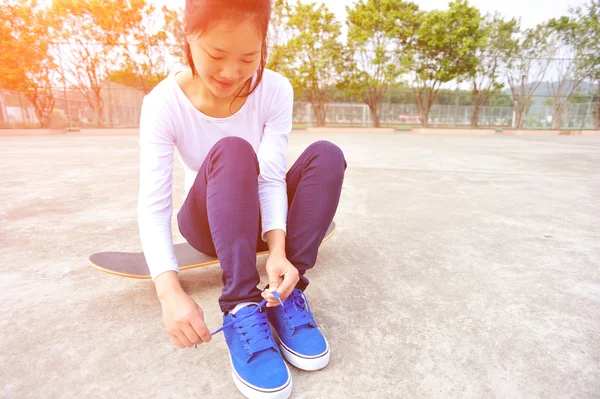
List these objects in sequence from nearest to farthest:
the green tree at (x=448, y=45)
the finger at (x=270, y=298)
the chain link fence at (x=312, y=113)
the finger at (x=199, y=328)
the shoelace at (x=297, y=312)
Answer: the finger at (x=199, y=328) < the finger at (x=270, y=298) < the shoelace at (x=297, y=312) < the green tree at (x=448, y=45) < the chain link fence at (x=312, y=113)

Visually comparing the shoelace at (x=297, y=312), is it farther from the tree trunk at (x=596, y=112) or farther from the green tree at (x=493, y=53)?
the tree trunk at (x=596, y=112)

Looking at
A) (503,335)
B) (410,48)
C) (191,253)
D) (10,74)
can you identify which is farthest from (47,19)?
(503,335)

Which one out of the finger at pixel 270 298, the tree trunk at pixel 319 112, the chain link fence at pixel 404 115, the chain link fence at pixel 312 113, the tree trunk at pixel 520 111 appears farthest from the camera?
the chain link fence at pixel 404 115

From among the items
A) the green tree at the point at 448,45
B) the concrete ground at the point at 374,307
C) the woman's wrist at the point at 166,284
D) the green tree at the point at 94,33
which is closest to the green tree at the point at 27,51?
the green tree at the point at 94,33

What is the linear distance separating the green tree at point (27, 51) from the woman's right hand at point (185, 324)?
46.4ft

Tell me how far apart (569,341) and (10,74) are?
14.7 m

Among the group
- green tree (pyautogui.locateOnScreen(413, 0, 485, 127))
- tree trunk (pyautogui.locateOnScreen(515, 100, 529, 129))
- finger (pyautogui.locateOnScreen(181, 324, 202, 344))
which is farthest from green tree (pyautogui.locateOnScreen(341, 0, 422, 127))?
finger (pyautogui.locateOnScreen(181, 324, 202, 344))

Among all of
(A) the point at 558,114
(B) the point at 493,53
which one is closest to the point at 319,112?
(B) the point at 493,53

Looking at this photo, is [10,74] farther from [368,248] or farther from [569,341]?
[569,341]

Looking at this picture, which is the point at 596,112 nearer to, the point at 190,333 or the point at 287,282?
the point at 287,282

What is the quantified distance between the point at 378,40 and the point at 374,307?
14190mm

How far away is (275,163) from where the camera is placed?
1002 mm

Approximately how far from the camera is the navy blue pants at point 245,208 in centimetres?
78

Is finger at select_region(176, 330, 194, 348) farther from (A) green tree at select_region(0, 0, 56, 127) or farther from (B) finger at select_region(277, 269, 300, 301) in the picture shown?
(A) green tree at select_region(0, 0, 56, 127)
